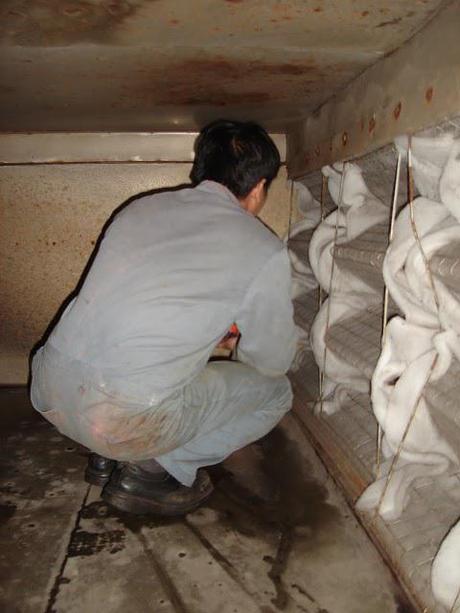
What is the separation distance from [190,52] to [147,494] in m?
1.25

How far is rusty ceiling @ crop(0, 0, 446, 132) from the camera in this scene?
1.07 m

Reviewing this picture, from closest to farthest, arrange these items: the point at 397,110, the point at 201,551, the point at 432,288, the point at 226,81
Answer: the point at 432,288 < the point at 397,110 < the point at 201,551 < the point at 226,81

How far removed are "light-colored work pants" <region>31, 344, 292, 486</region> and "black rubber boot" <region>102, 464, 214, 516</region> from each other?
4cm

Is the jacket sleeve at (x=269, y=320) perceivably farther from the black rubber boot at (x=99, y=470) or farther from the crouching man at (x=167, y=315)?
the black rubber boot at (x=99, y=470)

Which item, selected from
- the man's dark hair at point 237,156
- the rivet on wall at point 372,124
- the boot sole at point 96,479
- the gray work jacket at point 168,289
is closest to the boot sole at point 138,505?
the boot sole at point 96,479

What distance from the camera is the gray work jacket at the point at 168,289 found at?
4.27 feet

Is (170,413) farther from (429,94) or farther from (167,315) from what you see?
(429,94)

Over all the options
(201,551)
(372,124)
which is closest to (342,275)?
(372,124)

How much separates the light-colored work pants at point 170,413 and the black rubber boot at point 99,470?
0.21 metres

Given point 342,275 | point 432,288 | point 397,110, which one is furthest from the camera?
point 342,275

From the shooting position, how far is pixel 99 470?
5.51 feet

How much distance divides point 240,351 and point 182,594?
704 millimetres

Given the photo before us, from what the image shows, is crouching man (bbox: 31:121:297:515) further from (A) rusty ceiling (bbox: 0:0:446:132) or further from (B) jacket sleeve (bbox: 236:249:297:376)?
(A) rusty ceiling (bbox: 0:0:446:132)

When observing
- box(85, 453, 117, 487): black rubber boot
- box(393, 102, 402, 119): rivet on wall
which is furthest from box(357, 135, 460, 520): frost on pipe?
box(85, 453, 117, 487): black rubber boot
